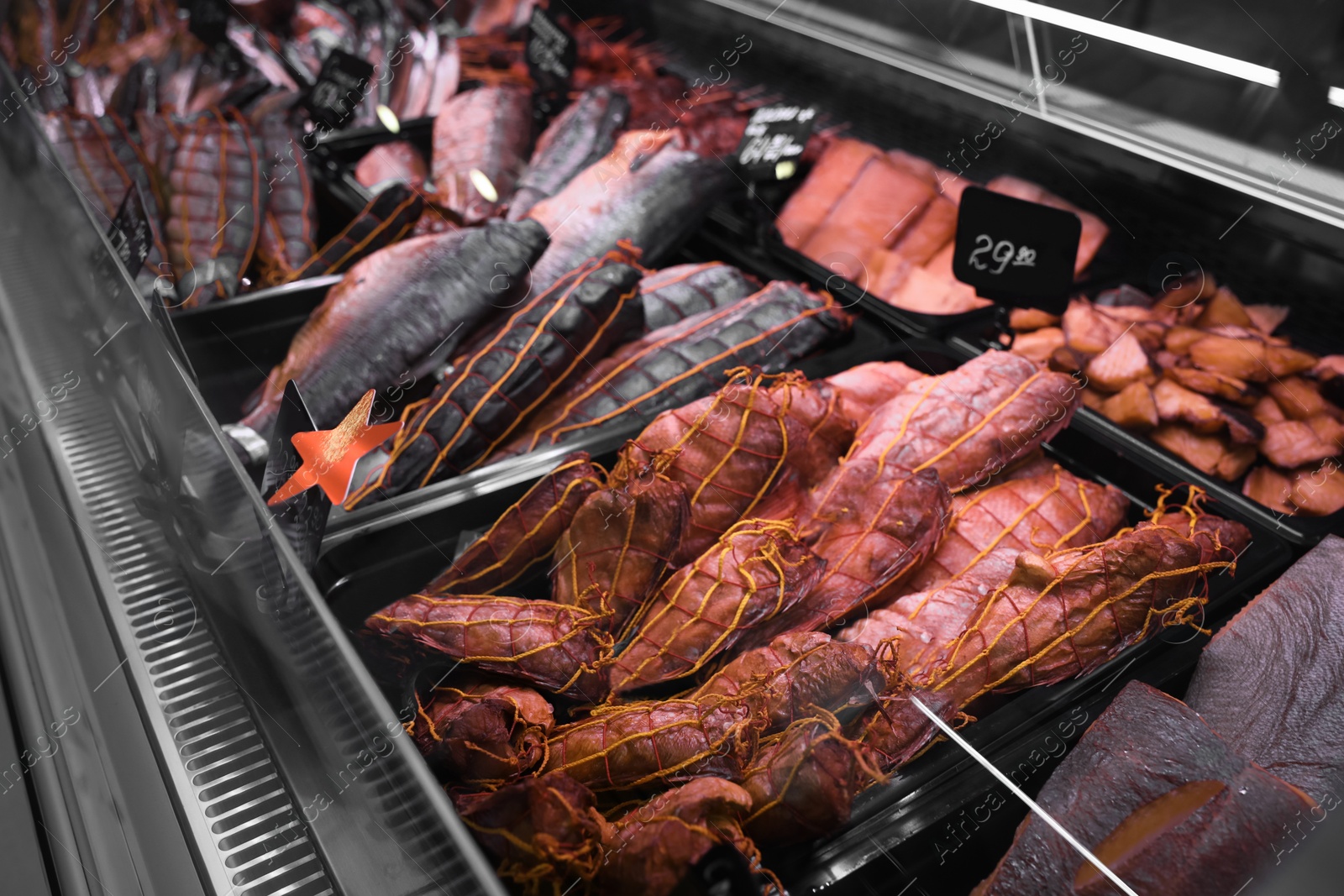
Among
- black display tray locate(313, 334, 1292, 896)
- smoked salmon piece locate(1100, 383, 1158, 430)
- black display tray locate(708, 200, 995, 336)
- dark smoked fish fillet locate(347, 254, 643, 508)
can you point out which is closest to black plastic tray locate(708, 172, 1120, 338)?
black display tray locate(708, 200, 995, 336)

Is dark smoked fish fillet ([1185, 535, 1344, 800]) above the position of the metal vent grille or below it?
below

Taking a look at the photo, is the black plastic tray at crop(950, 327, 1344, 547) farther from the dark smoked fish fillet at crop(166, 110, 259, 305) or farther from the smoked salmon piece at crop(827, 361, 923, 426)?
the dark smoked fish fillet at crop(166, 110, 259, 305)

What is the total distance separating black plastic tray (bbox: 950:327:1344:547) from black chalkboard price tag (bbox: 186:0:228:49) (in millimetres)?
3871

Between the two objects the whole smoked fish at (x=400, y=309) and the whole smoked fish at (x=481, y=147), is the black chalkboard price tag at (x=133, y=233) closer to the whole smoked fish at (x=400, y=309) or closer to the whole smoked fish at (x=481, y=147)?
→ the whole smoked fish at (x=400, y=309)

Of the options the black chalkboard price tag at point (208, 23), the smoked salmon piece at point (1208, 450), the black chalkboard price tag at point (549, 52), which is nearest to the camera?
the smoked salmon piece at point (1208, 450)

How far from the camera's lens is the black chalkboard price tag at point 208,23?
416 centimetres

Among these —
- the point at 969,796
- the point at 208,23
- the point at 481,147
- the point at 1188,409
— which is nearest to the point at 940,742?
the point at 969,796

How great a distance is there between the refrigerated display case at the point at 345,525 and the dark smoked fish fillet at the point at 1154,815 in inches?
2.6

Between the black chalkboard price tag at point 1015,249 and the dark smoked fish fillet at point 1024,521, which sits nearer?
the dark smoked fish fillet at point 1024,521

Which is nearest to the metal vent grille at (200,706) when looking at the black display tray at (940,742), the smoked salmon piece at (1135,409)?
the black display tray at (940,742)

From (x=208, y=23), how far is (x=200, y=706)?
3.74 m

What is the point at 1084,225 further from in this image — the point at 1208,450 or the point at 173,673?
the point at 173,673

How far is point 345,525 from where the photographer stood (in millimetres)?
1892

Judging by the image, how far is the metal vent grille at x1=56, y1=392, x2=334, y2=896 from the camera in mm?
1412
